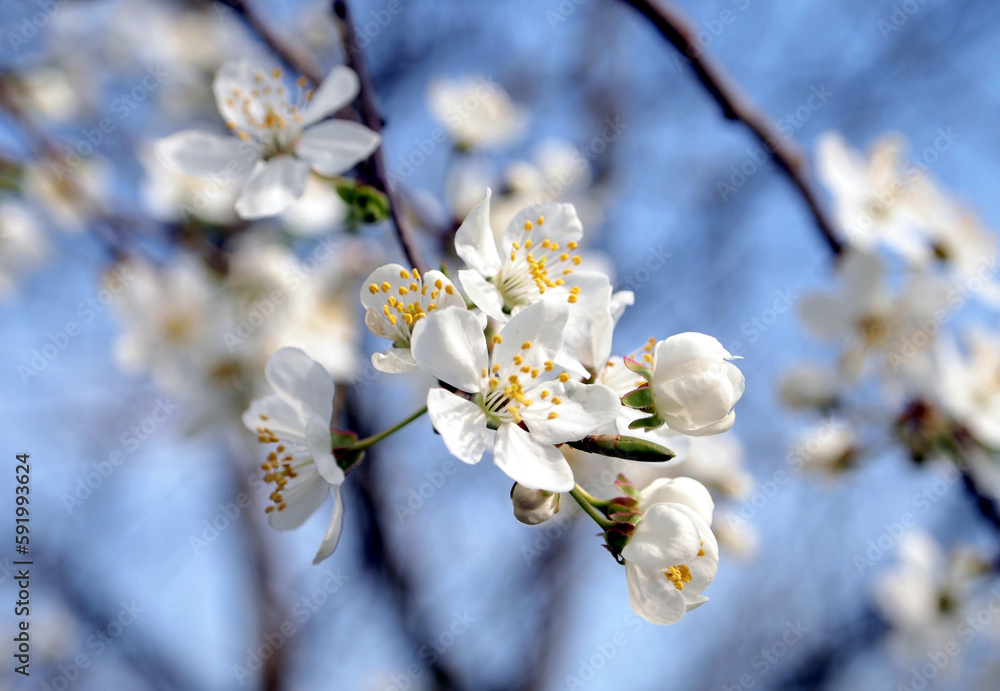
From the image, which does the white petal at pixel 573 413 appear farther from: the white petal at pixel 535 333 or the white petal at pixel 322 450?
the white petal at pixel 322 450

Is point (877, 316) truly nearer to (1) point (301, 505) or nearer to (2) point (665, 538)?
(2) point (665, 538)

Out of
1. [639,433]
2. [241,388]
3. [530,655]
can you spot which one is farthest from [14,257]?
[530,655]

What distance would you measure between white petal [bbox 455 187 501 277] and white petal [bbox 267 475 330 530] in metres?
0.39

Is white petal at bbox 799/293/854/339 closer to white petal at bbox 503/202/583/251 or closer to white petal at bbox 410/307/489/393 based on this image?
white petal at bbox 503/202/583/251

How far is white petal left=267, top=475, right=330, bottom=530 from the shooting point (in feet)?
3.16

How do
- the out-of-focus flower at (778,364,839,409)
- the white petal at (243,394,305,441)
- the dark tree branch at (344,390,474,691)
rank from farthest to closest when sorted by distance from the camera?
the dark tree branch at (344,390,474,691)
the out-of-focus flower at (778,364,839,409)
the white petal at (243,394,305,441)

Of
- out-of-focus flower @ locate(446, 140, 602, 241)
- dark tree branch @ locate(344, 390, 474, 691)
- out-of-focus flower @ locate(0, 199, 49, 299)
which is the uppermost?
out-of-focus flower @ locate(446, 140, 602, 241)

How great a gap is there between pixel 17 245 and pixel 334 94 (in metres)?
2.32

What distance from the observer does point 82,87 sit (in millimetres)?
3535

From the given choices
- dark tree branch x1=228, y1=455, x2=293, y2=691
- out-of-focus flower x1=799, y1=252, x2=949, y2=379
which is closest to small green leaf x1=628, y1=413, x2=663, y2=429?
out-of-focus flower x1=799, y1=252, x2=949, y2=379

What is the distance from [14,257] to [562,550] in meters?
3.22

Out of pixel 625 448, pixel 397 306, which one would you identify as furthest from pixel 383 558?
pixel 625 448

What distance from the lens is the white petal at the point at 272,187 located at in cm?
115

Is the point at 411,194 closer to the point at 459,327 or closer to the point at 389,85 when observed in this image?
the point at 459,327
